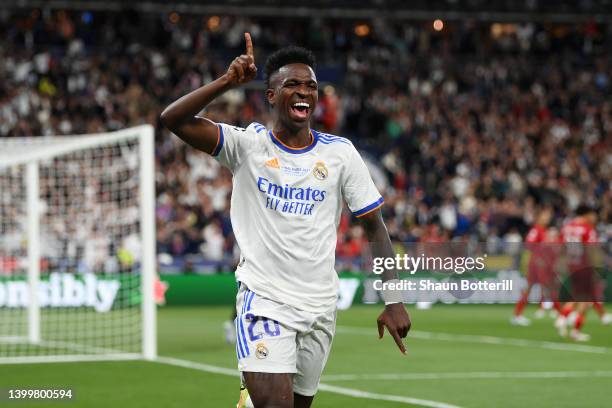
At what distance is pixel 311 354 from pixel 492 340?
40.6ft

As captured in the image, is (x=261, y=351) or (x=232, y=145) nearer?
(x=261, y=351)

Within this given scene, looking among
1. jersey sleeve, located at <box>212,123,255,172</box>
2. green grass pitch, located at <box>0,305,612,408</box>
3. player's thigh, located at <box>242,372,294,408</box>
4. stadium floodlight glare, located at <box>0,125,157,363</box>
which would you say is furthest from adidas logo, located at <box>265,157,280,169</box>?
stadium floodlight glare, located at <box>0,125,157,363</box>

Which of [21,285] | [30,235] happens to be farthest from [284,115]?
[21,285]

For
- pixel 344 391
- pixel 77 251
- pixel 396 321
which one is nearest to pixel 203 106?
pixel 396 321

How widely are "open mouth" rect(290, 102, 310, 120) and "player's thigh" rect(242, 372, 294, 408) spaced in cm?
134

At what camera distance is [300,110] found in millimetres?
6332

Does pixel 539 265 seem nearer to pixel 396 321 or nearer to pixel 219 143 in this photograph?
pixel 396 321

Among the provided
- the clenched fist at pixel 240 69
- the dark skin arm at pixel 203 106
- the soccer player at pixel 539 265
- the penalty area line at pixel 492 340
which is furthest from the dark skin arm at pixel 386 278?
the soccer player at pixel 539 265

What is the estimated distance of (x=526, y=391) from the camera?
39.1ft

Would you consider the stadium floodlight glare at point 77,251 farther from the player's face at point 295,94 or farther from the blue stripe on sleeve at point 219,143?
the player's face at point 295,94

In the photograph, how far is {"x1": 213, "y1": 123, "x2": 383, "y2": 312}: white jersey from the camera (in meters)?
6.30

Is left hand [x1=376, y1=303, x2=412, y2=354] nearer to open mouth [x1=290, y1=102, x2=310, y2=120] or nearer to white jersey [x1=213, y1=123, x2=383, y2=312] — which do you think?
white jersey [x1=213, y1=123, x2=383, y2=312]

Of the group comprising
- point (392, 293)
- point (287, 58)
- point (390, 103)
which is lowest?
point (392, 293)

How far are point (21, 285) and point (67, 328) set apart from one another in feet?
7.92
